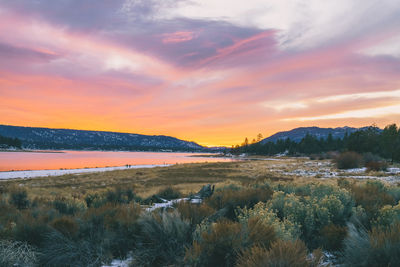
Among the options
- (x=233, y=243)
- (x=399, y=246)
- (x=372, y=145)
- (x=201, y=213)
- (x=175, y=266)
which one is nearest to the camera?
(x=399, y=246)

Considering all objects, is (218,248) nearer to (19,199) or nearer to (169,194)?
(169,194)

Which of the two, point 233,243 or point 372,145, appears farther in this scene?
point 372,145

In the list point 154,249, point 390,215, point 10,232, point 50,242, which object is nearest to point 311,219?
point 390,215

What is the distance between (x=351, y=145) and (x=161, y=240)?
72832 mm

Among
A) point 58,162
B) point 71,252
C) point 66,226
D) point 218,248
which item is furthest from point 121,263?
point 58,162

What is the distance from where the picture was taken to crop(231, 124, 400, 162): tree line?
58.0 meters

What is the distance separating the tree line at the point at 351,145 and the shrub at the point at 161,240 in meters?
54.3

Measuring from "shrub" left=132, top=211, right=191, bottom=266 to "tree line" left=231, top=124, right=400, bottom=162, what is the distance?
178ft

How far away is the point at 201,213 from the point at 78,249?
9.10 feet

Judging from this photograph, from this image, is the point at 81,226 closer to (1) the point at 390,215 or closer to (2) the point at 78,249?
(2) the point at 78,249

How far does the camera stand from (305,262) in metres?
3.29

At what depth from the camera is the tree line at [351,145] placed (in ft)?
190

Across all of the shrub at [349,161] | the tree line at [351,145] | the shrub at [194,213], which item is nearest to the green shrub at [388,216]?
the shrub at [194,213]

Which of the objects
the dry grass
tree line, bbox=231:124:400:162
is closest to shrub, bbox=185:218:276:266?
the dry grass
